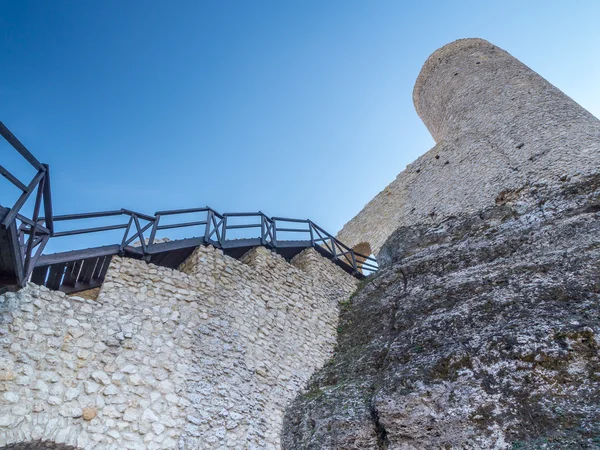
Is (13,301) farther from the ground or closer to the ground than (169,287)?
closer to the ground

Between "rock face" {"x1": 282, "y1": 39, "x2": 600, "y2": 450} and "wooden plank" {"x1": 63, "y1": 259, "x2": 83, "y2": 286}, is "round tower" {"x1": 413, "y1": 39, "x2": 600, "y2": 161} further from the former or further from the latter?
"wooden plank" {"x1": 63, "y1": 259, "x2": 83, "y2": 286}

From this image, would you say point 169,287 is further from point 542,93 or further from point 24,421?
point 542,93

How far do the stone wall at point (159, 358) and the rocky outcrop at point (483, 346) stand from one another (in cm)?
74

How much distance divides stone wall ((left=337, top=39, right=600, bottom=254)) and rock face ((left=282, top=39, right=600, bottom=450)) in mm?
57

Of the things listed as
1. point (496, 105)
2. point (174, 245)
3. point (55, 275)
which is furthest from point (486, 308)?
point (496, 105)

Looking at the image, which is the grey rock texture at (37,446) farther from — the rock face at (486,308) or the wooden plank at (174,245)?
the wooden plank at (174,245)

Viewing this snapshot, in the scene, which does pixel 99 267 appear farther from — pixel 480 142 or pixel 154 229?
pixel 480 142

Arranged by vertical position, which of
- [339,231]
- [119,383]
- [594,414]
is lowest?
[594,414]

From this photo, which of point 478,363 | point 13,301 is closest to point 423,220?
point 478,363

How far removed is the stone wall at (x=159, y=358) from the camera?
4734 mm

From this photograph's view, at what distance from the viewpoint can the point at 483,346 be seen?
5395mm

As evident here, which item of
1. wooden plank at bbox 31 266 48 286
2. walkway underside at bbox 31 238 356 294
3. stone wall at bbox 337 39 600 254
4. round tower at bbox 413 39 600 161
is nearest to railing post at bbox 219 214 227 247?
walkway underside at bbox 31 238 356 294

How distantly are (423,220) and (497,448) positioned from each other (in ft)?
26.7

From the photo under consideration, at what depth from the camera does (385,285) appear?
923 centimetres
